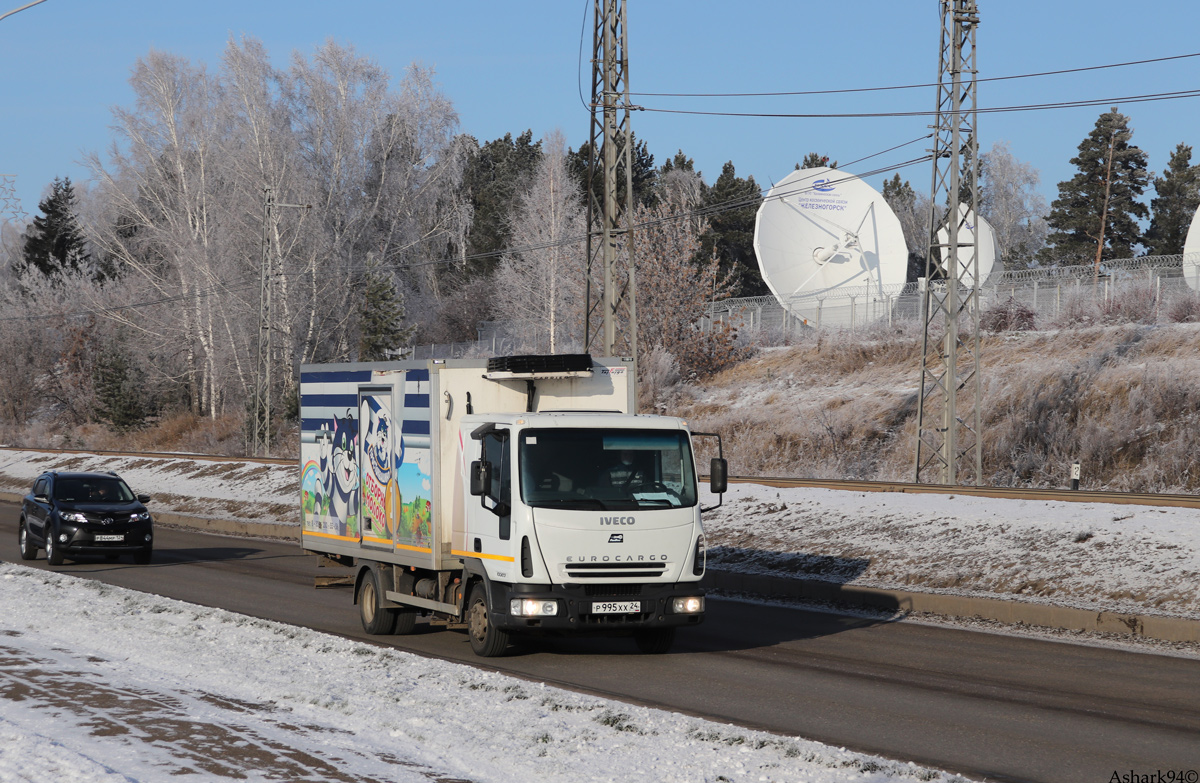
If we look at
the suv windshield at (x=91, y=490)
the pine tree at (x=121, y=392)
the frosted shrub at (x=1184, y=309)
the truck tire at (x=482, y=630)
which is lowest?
the truck tire at (x=482, y=630)

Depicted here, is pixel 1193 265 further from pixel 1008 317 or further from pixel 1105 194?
pixel 1105 194

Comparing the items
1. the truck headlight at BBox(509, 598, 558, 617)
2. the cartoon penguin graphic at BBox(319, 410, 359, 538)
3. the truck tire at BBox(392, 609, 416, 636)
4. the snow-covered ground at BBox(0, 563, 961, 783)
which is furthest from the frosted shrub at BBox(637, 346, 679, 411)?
the snow-covered ground at BBox(0, 563, 961, 783)

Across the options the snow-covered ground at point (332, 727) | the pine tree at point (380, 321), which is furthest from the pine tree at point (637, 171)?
the snow-covered ground at point (332, 727)

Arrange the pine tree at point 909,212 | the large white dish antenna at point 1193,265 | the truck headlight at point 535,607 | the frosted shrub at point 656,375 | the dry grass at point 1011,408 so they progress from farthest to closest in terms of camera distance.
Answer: the pine tree at point 909,212, the frosted shrub at point 656,375, the large white dish antenna at point 1193,265, the dry grass at point 1011,408, the truck headlight at point 535,607

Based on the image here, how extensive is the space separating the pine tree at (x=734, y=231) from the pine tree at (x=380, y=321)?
2312 cm

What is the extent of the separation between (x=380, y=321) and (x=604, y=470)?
49.4 metres

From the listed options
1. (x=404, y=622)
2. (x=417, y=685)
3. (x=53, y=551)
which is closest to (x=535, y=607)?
(x=417, y=685)

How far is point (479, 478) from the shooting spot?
37.2ft

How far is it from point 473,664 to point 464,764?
14.8 feet

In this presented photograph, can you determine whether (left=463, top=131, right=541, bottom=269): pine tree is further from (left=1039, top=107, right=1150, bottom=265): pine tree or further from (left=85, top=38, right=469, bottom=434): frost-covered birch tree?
(left=1039, top=107, right=1150, bottom=265): pine tree

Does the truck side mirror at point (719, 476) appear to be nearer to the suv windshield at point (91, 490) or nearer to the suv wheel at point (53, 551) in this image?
the suv wheel at point (53, 551)

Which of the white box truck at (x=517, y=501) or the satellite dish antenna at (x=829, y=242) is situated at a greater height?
the satellite dish antenna at (x=829, y=242)

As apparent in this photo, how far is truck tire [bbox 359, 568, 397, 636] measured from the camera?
43.7 feet

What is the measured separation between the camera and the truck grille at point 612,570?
11148mm
